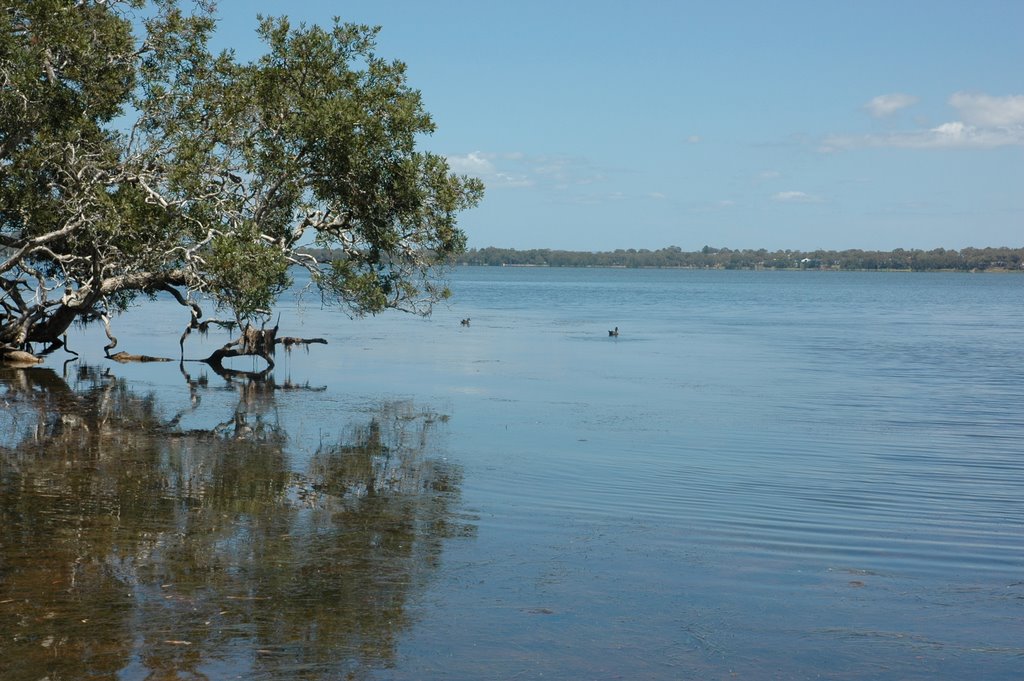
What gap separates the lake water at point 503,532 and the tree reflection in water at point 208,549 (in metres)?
0.04

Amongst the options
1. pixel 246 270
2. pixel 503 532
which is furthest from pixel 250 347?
pixel 503 532

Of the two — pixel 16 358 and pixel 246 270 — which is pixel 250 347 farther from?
pixel 246 270

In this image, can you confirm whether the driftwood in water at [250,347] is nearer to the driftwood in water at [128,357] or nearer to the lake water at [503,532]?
the driftwood in water at [128,357]

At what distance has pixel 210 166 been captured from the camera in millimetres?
20281

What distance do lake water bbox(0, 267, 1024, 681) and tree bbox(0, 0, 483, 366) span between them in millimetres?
2556

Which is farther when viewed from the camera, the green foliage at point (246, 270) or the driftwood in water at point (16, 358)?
the driftwood in water at point (16, 358)

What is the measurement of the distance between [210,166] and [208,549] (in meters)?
12.7

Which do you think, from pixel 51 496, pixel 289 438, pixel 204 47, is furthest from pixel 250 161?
pixel 51 496

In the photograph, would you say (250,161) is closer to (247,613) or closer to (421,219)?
(421,219)

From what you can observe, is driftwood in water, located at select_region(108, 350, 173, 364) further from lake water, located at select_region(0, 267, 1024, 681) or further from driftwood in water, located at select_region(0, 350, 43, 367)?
lake water, located at select_region(0, 267, 1024, 681)

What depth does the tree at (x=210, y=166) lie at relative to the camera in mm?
18750

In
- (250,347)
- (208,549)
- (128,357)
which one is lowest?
(128,357)

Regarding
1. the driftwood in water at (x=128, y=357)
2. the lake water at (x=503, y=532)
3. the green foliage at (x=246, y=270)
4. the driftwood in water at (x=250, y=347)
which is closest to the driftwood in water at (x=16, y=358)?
the lake water at (x=503, y=532)

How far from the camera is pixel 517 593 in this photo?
8.46 m
